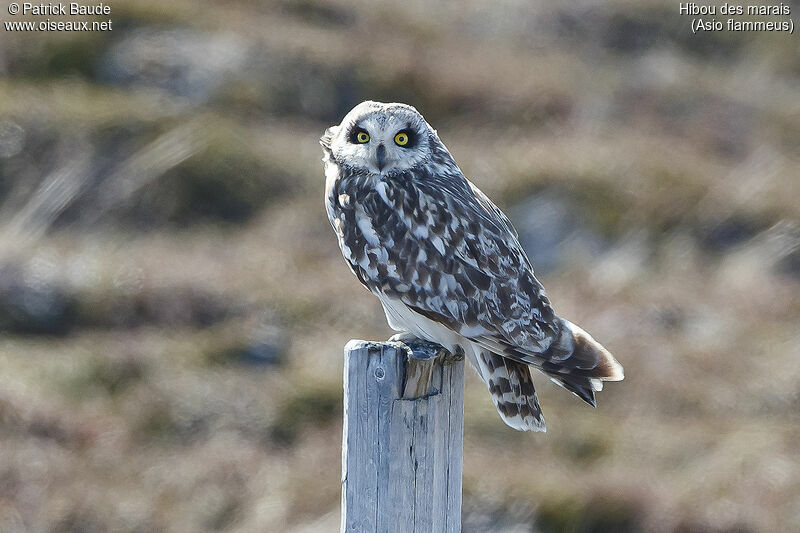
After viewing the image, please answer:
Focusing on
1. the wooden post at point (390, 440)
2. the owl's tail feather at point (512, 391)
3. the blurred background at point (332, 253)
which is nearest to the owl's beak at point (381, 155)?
the owl's tail feather at point (512, 391)

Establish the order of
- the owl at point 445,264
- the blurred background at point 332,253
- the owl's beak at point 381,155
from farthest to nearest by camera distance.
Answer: the blurred background at point 332,253 → the owl's beak at point 381,155 → the owl at point 445,264

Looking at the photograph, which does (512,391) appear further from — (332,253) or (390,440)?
(332,253)

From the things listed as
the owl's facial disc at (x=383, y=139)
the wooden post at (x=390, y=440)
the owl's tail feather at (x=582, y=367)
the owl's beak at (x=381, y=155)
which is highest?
the owl's facial disc at (x=383, y=139)

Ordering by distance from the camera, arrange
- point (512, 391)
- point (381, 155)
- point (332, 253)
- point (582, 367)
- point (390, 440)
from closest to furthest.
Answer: point (390, 440)
point (582, 367)
point (512, 391)
point (381, 155)
point (332, 253)

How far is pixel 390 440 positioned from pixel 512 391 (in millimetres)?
1156

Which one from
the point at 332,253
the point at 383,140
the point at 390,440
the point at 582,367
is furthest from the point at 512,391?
the point at 332,253

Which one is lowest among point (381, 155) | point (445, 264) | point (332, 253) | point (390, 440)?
point (390, 440)

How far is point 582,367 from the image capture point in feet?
13.6

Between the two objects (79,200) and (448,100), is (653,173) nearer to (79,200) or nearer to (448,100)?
(448,100)

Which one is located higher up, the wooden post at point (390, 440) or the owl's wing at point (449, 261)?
the owl's wing at point (449, 261)

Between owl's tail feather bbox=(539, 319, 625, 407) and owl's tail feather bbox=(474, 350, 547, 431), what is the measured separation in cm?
17

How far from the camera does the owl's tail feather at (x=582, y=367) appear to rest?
4117mm

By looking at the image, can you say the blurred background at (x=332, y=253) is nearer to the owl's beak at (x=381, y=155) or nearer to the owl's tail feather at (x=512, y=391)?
the owl's tail feather at (x=512, y=391)

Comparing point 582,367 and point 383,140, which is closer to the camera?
point 582,367
